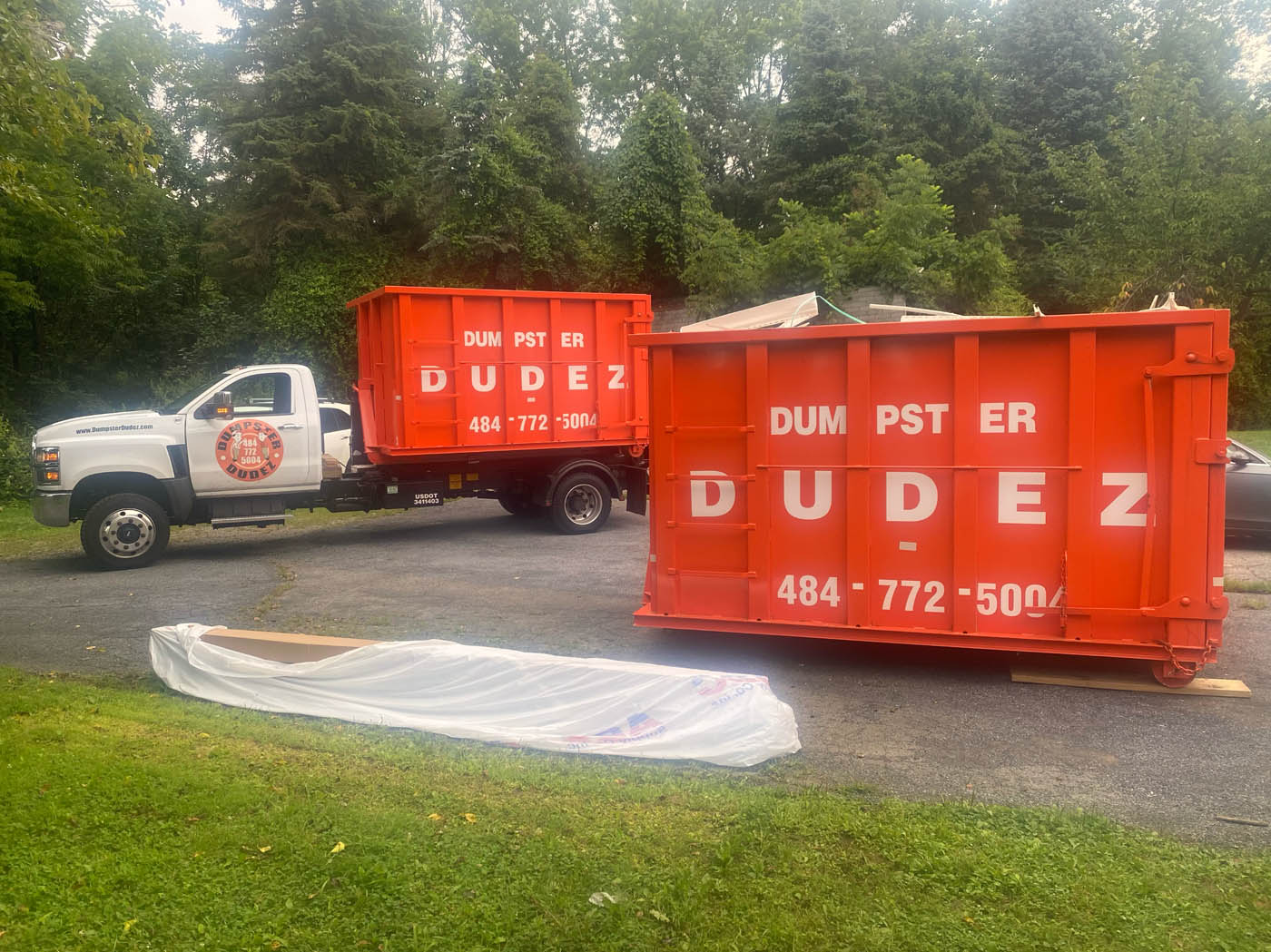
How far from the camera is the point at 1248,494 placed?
37.0 ft

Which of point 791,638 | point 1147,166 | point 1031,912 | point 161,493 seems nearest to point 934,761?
point 1031,912

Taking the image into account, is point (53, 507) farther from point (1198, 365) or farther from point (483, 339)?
point (1198, 365)

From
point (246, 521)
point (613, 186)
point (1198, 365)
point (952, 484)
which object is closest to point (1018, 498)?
point (952, 484)

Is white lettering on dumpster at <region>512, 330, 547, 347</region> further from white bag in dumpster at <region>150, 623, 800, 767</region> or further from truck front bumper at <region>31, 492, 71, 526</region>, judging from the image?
white bag in dumpster at <region>150, 623, 800, 767</region>

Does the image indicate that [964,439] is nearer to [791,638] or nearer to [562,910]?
[791,638]

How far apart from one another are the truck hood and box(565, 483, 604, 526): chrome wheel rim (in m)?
5.09

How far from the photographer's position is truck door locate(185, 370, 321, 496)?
1141cm

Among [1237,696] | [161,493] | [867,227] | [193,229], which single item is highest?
[193,229]

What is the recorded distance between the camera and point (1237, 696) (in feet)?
20.3

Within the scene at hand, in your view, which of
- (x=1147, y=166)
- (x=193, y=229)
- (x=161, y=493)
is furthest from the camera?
(x=193, y=229)

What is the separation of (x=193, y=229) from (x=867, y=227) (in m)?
22.7

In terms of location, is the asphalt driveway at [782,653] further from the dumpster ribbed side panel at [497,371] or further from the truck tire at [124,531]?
the dumpster ribbed side panel at [497,371]

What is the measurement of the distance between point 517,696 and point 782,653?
254 cm

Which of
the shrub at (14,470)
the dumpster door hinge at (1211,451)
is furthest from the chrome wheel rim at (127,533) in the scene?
the dumpster door hinge at (1211,451)
